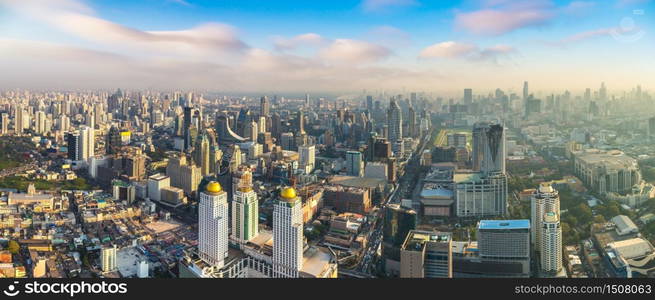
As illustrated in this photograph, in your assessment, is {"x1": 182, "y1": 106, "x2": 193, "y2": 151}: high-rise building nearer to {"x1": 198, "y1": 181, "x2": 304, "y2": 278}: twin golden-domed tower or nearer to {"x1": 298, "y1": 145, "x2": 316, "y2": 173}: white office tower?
{"x1": 298, "y1": 145, "x2": 316, "y2": 173}: white office tower

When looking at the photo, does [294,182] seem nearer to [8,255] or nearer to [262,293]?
[8,255]

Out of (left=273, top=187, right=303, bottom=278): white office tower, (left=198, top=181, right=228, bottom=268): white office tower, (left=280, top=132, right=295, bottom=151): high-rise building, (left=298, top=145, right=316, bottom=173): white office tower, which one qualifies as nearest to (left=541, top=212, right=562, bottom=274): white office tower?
(left=273, top=187, right=303, bottom=278): white office tower

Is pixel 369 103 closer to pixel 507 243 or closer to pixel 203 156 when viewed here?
pixel 203 156

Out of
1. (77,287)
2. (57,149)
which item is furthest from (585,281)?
(57,149)

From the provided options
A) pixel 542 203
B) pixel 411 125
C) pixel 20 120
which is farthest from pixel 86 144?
pixel 542 203

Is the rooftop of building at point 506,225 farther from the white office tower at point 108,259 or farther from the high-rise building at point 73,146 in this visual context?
the high-rise building at point 73,146

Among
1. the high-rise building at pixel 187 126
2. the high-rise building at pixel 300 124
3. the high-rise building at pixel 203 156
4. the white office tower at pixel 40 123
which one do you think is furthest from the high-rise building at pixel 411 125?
the white office tower at pixel 40 123
